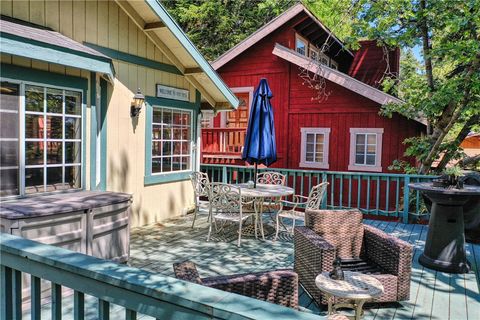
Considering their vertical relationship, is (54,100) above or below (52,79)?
below

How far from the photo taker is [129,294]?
1.10m

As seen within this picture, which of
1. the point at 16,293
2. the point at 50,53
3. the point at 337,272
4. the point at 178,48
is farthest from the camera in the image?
the point at 178,48

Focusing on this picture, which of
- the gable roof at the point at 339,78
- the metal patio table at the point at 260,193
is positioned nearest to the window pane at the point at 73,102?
the metal patio table at the point at 260,193

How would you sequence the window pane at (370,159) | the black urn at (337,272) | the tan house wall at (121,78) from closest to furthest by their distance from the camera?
the black urn at (337,272) → the tan house wall at (121,78) → the window pane at (370,159)

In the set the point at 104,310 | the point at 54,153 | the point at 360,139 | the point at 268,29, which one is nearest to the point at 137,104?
the point at 54,153

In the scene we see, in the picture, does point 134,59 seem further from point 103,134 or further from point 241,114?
point 241,114

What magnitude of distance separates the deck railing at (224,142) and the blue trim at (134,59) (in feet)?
12.6

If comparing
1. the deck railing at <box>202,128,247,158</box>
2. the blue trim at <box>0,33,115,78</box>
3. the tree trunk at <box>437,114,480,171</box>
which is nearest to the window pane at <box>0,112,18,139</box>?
the blue trim at <box>0,33,115,78</box>

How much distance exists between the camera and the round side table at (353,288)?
2461 millimetres

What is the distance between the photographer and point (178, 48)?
6.34m

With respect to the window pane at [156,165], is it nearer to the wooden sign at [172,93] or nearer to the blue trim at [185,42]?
the wooden sign at [172,93]

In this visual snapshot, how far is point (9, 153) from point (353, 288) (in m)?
3.64

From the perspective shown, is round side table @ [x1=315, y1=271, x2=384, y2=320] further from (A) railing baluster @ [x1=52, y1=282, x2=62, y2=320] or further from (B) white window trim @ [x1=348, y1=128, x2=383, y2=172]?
(B) white window trim @ [x1=348, y1=128, x2=383, y2=172]

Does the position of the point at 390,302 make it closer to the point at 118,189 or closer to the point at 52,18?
the point at 118,189
